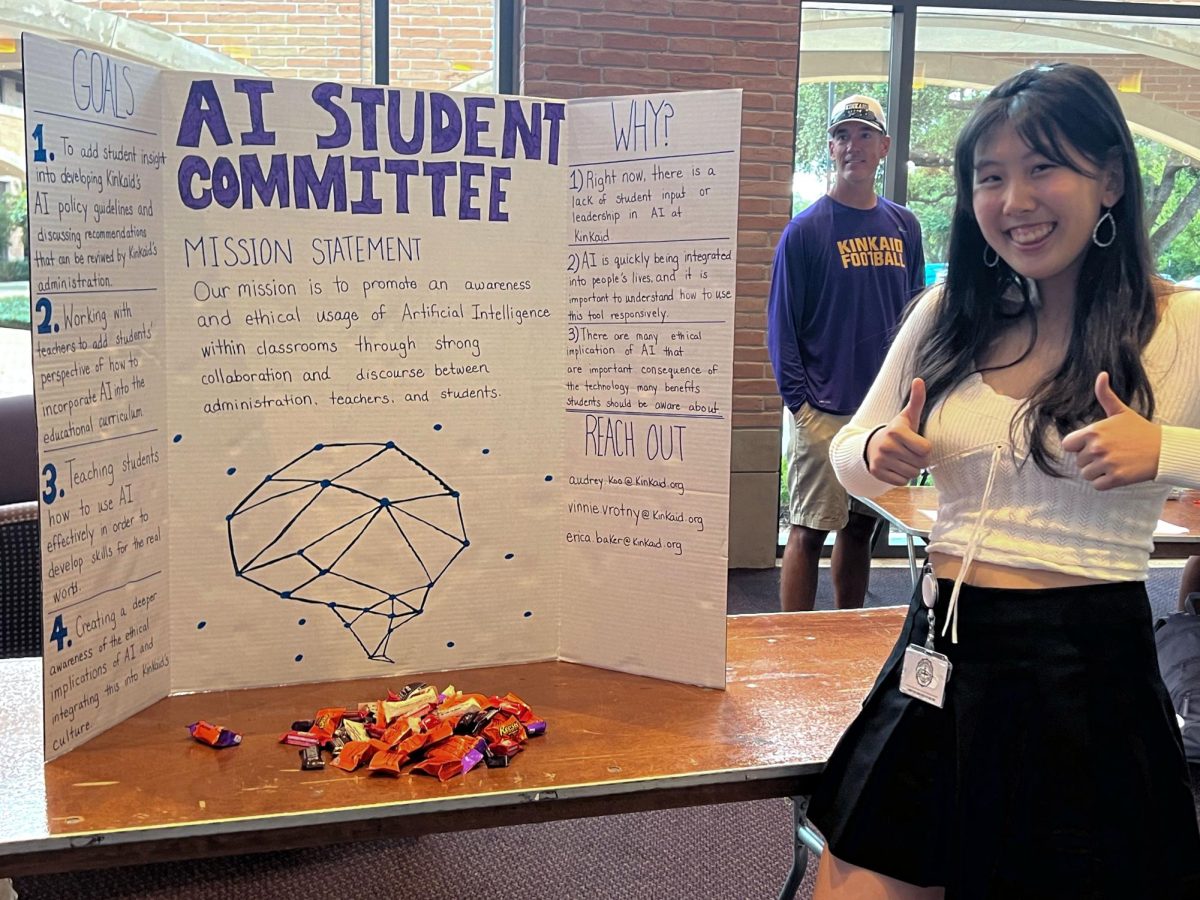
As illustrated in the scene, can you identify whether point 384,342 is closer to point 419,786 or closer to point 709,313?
point 709,313

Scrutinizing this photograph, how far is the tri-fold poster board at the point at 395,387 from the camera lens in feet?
4.88

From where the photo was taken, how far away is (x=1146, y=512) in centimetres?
127

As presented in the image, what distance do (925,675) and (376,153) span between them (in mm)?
1012

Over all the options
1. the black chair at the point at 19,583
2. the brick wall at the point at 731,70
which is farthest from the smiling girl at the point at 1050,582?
the brick wall at the point at 731,70

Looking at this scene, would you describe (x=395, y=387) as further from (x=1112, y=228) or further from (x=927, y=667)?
(x=1112, y=228)

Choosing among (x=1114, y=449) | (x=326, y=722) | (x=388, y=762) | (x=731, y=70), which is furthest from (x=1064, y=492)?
(x=731, y=70)

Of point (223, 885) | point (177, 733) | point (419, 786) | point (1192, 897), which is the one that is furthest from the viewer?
point (223, 885)

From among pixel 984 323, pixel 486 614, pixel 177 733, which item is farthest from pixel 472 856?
pixel 984 323

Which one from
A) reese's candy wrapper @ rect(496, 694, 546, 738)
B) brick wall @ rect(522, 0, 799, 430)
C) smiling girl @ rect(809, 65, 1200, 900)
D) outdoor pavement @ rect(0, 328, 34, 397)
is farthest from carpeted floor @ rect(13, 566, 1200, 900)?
outdoor pavement @ rect(0, 328, 34, 397)

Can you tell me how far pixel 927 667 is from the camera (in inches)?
50.9

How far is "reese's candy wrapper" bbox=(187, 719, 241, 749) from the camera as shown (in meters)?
1.43

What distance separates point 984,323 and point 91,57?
1.14 meters

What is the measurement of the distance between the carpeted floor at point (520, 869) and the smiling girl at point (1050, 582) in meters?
1.04

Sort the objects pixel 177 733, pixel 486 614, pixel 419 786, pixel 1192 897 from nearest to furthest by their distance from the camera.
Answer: pixel 1192 897, pixel 419 786, pixel 177 733, pixel 486 614
